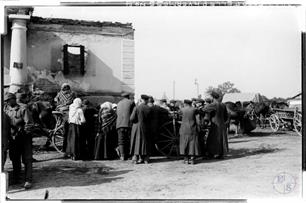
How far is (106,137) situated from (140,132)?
1.06m

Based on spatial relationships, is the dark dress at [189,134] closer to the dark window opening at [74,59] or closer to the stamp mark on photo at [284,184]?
the stamp mark on photo at [284,184]

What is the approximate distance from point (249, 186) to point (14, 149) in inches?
181

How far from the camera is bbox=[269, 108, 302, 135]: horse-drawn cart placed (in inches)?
665

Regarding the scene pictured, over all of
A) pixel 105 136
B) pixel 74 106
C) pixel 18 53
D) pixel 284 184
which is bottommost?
pixel 284 184

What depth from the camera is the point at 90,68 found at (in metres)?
15.5

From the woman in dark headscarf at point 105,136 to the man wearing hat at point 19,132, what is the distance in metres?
2.92

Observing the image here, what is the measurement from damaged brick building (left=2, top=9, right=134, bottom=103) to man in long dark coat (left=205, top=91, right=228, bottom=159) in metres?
5.94

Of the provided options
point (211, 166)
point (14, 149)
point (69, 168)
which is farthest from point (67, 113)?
point (211, 166)

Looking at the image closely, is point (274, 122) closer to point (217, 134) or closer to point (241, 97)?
point (217, 134)

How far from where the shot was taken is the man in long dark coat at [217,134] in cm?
1068

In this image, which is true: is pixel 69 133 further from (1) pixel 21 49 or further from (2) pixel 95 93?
(2) pixel 95 93

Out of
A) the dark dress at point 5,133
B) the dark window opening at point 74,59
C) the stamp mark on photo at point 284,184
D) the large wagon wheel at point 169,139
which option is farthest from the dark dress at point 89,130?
the stamp mark on photo at point 284,184

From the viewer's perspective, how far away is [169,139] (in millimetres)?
10844

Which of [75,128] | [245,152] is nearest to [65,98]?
[75,128]
